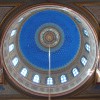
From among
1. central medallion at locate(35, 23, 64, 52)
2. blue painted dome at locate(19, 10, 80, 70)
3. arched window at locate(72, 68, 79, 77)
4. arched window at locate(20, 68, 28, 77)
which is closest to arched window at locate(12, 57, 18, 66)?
arched window at locate(20, 68, 28, 77)

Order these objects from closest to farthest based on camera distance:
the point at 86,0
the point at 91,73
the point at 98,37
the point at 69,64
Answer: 1. the point at 86,0
2. the point at 98,37
3. the point at 91,73
4. the point at 69,64

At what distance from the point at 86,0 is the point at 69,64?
764 cm

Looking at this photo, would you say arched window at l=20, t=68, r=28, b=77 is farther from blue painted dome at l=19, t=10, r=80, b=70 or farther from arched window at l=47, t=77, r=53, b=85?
arched window at l=47, t=77, r=53, b=85

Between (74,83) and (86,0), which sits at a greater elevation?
(86,0)

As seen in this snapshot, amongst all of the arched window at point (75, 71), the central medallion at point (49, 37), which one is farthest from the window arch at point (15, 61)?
the arched window at point (75, 71)

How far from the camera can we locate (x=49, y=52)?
77.6 ft

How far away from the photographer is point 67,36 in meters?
23.8

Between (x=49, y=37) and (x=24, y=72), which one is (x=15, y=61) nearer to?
(x=24, y=72)

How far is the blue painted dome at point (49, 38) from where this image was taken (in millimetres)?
22969

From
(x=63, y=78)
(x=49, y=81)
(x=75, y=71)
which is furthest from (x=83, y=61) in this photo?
(x=49, y=81)

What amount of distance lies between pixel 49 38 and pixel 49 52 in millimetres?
1020

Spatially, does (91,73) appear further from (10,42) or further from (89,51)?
(10,42)

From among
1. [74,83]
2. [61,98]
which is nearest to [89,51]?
[74,83]

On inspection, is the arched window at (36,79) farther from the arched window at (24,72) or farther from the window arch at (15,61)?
the window arch at (15,61)
